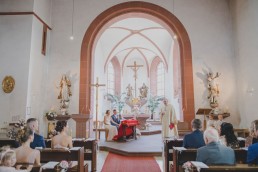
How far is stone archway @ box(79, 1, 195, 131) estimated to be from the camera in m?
8.84

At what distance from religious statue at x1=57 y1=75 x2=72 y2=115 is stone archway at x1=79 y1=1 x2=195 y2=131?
1.61 feet

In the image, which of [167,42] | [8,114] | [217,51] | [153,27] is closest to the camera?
[8,114]

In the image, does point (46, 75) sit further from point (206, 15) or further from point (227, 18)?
point (227, 18)

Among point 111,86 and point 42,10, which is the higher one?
point 42,10

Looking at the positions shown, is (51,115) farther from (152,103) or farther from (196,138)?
(152,103)

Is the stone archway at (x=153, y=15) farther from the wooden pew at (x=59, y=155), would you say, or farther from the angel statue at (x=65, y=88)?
the wooden pew at (x=59, y=155)

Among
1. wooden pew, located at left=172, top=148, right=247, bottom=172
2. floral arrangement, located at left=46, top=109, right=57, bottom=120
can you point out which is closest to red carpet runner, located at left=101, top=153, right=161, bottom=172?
wooden pew, located at left=172, top=148, right=247, bottom=172

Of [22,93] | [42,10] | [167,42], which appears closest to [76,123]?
[22,93]

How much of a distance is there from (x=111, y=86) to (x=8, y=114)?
1197 cm

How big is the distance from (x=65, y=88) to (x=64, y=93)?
20cm

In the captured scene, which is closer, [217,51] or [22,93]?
[22,93]

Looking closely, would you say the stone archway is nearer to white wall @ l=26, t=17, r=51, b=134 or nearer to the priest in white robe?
the priest in white robe

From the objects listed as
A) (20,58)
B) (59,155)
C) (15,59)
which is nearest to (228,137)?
(59,155)

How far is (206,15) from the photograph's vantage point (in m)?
9.28
